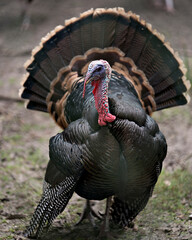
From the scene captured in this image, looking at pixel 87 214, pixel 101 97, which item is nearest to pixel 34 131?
pixel 87 214

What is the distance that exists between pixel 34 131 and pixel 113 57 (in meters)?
2.31

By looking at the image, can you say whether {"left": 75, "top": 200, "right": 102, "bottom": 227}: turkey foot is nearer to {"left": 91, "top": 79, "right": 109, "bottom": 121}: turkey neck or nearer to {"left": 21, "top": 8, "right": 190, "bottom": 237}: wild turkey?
{"left": 21, "top": 8, "right": 190, "bottom": 237}: wild turkey

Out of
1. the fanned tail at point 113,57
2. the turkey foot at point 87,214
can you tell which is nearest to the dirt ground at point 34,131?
the turkey foot at point 87,214

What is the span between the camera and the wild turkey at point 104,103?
11.8 feet

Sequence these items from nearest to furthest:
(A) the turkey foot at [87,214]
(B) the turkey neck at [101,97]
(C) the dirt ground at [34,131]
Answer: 1. (B) the turkey neck at [101,97]
2. (C) the dirt ground at [34,131]
3. (A) the turkey foot at [87,214]

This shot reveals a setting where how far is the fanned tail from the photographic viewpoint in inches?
185

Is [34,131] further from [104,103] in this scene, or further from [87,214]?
[104,103]

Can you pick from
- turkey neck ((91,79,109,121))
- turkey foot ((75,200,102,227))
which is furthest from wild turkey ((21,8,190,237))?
turkey foot ((75,200,102,227))

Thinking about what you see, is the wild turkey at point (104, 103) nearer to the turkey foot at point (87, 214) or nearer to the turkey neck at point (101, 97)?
the turkey neck at point (101, 97)

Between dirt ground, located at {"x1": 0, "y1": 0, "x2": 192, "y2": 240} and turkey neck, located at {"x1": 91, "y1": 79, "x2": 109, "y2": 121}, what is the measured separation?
0.67 meters

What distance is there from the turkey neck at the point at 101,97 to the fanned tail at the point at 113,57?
106 centimetres

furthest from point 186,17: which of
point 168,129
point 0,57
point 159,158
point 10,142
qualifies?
point 159,158

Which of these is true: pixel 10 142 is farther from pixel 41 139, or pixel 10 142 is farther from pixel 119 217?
pixel 119 217

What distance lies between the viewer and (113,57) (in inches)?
188
